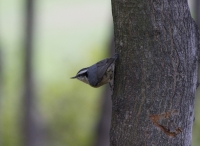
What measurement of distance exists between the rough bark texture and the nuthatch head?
0.05m

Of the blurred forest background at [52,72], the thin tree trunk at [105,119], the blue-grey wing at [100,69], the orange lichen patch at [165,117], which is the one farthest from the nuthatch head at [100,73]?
the thin tree trunk at [105,119]

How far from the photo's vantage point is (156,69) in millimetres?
1356

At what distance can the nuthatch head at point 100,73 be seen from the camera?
145 cm

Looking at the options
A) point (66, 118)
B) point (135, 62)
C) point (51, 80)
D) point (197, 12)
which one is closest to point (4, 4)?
point (51, 80)

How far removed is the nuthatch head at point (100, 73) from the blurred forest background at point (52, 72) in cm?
166

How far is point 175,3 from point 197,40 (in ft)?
0.47

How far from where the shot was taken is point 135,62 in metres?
1.38

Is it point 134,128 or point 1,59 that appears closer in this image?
point 134,128

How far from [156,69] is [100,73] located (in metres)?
0.30

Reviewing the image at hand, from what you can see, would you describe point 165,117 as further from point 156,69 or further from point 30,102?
point 30,102

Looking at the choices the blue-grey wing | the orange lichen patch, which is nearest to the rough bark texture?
the orange lichen patch

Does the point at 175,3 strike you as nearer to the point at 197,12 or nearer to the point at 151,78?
the point at 151,78

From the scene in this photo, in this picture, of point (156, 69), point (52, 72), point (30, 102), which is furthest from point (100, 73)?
point (30, 102)

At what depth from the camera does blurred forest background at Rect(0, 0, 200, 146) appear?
3.42 metres
